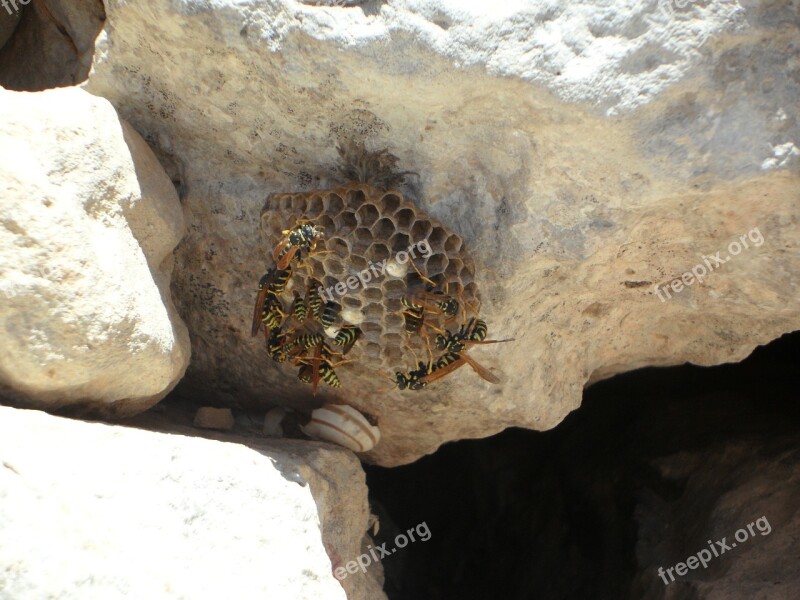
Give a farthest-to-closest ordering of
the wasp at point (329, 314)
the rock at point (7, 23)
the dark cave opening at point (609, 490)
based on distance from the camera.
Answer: the rock at point (7, 23)
the dark cave opening at point (609, 490)
the wasp at point (329, 314)

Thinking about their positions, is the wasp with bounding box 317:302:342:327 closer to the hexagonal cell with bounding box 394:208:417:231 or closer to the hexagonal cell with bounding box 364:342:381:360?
the hexagonal cell with bounding box 364:342:381:360

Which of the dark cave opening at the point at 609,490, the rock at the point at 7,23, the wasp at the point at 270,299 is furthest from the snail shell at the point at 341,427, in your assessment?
the rock at the point at 7,23

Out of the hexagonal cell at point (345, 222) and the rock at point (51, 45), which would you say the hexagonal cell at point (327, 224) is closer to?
the hexagonal cell at point (345, 222)

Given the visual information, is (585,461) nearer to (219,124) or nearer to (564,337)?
(564,337)

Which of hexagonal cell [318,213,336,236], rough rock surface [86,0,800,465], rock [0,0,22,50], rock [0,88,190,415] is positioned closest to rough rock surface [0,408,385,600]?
rock [0,88,190,415]

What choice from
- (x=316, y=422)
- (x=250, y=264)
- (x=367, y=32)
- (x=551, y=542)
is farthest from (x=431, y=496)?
(x=367, y=32)

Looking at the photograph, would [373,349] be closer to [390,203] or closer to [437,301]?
[437,301]
